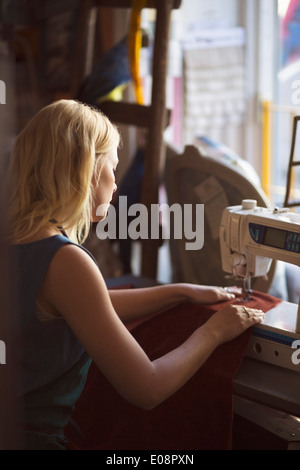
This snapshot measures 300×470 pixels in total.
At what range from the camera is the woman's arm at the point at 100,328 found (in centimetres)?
106

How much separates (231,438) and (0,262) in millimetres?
734

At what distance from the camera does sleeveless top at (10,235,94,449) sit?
3.62 feet

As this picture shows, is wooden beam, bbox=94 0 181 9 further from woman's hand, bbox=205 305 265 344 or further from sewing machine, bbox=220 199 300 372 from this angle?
woman's hand, bbox=205 305 265 344

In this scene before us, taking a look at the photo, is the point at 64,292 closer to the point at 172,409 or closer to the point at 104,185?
the point at 104,185

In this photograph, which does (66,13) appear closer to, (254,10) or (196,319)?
(254,10)

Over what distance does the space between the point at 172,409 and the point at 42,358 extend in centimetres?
31

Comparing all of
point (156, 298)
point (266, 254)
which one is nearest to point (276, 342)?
point (266, 254)

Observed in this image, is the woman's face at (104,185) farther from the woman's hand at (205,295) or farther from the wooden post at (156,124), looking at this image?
the wooden post at (156,124)

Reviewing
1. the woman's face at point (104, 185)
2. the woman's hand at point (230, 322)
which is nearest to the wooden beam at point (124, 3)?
the woman's face at point (104, 185)

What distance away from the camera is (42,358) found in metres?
1.16

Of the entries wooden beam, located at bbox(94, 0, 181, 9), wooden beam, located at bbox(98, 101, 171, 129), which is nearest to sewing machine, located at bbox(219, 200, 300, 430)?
wooden beam, located at bbox(98, 101, 171, 129)

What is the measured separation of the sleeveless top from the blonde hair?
64mm

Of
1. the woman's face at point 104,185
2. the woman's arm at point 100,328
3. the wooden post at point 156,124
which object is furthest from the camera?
the wooden post at point 156,124

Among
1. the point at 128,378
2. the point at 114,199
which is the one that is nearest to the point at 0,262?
the point at 128,378
